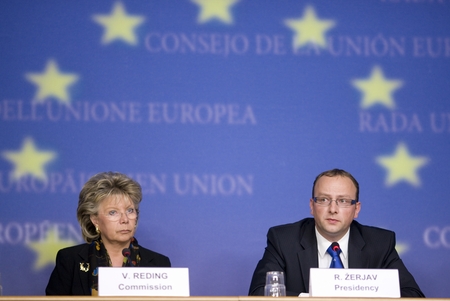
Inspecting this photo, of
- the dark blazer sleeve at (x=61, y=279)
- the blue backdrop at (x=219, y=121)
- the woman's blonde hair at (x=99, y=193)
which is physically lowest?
the dark blazer sleeve at (x=61, y=279)

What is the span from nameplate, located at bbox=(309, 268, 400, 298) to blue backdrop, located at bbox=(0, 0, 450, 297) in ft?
6.17

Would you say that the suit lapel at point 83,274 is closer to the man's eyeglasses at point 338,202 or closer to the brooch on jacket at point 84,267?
the brooch on jacket at point 84,267

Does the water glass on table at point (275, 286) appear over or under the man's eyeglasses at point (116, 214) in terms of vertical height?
under

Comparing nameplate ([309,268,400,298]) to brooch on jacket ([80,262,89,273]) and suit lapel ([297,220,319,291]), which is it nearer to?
suit lapel ([297,220,319,291])

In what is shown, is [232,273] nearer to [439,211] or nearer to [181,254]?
[181,254]

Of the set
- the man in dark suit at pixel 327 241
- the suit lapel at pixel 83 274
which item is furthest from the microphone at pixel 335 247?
the suit lapel at pixel 83 274

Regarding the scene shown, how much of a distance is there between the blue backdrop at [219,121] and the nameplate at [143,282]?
1860 mm

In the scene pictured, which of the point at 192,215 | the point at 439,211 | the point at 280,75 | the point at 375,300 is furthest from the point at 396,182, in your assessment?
the point at 375,300

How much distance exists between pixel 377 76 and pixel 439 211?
3.43ft

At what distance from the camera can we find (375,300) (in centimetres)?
285

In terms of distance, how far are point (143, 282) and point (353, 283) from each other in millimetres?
887

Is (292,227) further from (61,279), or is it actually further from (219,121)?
(61,279)

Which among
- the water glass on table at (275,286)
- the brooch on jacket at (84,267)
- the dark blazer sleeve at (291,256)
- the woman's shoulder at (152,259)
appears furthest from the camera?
the woman's shoulder at (152,259)

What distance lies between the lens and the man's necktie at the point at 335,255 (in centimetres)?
383
